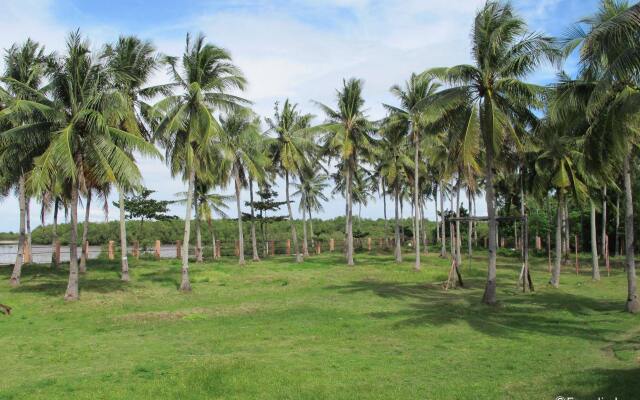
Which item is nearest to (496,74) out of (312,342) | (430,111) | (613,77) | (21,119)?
(430,111)

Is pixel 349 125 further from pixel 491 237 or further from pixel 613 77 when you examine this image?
pixel 613 77

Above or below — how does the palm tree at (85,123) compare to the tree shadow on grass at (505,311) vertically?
above

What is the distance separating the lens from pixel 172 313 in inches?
672

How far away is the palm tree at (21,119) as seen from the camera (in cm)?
1911

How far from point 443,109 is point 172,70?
11443 millimetres

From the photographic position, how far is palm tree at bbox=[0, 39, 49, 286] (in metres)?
19.1

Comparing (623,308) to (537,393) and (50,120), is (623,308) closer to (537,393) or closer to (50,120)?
(537,393)

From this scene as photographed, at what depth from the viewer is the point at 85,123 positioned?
19.4 m

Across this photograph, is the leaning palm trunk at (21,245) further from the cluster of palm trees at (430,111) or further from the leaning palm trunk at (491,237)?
the leaning palm trunk at (491,237)

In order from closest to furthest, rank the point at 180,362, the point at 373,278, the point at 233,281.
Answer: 1. the point at 180,362
2. the point at 233,281
3. the point at 373,278

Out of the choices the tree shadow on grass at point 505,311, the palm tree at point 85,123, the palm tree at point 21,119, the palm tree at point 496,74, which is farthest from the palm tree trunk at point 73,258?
the palm tree at point 496,74

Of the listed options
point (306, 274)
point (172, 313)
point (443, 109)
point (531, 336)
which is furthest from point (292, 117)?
point (531, 336)

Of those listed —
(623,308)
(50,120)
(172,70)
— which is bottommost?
(623,308)

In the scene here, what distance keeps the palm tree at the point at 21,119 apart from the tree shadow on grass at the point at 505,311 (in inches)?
506
